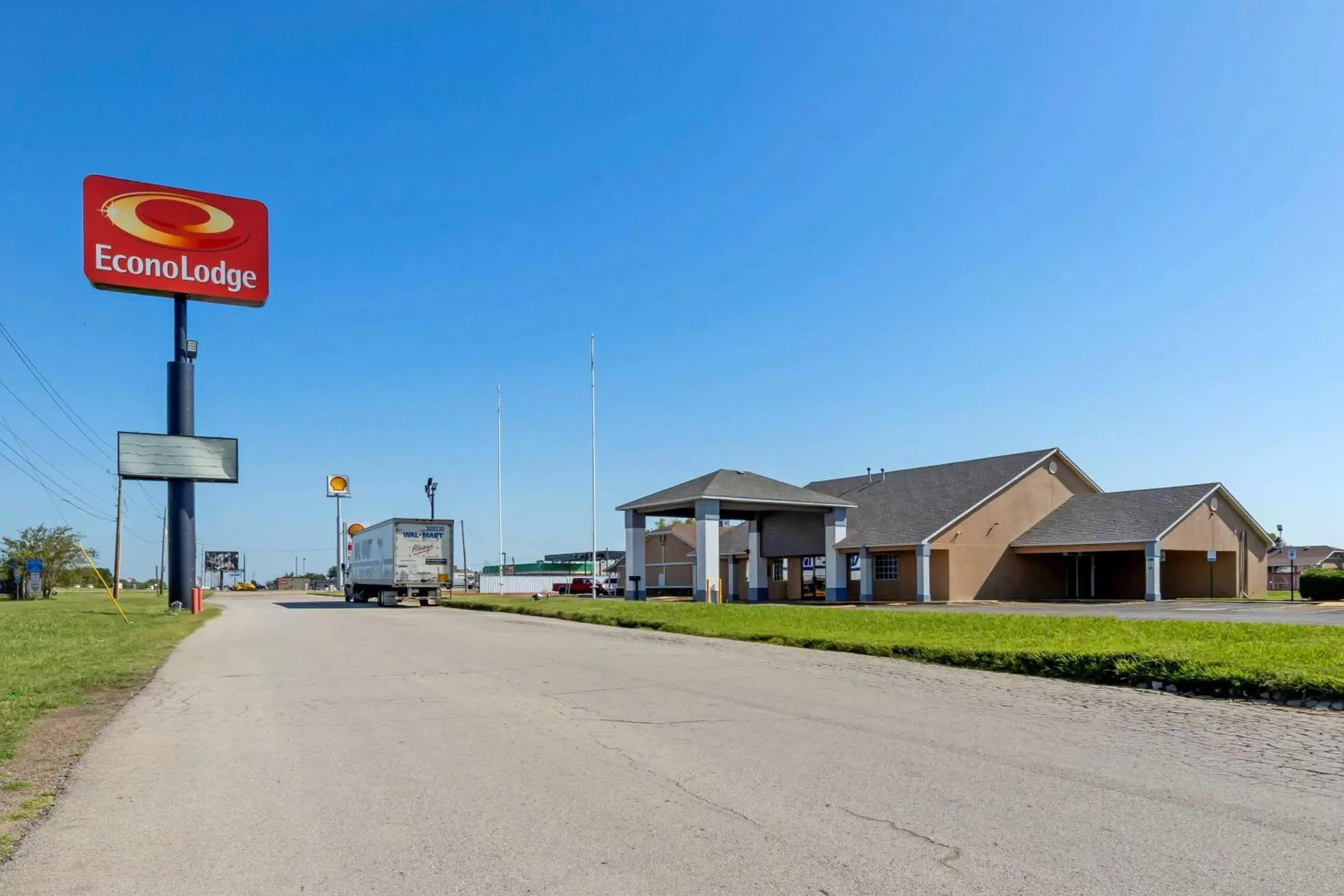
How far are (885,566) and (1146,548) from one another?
414 inches

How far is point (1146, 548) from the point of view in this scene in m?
37.4

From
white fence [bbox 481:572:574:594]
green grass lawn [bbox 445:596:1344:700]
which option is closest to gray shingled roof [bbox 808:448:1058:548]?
green grass lawn [bbox 445:596:1344:700]

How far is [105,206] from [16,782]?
3801cm

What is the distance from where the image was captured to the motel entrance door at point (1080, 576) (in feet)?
141

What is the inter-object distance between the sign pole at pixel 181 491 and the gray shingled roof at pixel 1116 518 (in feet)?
117

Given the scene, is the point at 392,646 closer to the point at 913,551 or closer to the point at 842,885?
the point at 842,885

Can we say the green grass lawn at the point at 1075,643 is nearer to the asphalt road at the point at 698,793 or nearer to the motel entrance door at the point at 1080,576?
the asphalt road at the point at 698,793

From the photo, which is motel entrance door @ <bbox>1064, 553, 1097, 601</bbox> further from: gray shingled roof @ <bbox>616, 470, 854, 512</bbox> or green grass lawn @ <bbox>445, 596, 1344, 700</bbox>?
green grass lawn @ <bbox>445, 596, 1344, 700</bbox>

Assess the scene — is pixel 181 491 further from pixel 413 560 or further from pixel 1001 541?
pixel 1001 541

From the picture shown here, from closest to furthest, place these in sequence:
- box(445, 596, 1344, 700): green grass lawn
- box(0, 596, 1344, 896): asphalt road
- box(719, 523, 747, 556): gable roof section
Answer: box(0, 596, 1344, 896): asphalt road, box(445, 596, 1344, 700): green grass lawn, box(719, 523, 747, 556): gable roof section

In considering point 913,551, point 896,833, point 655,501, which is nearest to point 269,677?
point 896,833

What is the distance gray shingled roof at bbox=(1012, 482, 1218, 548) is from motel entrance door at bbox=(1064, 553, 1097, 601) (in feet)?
6.83

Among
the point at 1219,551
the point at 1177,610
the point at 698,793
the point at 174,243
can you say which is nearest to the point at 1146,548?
the point at 1219,551

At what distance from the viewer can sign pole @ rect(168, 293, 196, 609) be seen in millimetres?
37812
